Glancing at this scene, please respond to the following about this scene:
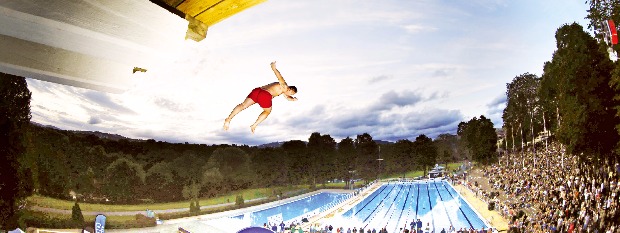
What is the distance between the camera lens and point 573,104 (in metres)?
15.2

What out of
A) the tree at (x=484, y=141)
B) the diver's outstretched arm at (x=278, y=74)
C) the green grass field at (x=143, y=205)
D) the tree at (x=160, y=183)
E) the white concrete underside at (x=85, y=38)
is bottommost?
the green grass field at (x=143, y=205)

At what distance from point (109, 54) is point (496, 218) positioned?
71.3 feet

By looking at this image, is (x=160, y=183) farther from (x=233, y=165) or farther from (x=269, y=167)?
(x=269, y=167)

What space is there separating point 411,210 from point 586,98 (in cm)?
1607

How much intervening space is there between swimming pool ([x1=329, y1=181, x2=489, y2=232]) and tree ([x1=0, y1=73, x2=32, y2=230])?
54.2 ft

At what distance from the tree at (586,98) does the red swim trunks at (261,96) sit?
1642 centimetres

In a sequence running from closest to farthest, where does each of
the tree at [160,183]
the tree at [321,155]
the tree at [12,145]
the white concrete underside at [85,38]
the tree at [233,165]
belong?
1. the white concrete underside at [85,38]
2. the tree at [12,145]
3. the tree at [160,183]
4. the tree at [233,165]
5. the tree at [321,155]

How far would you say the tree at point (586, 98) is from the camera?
47.9 ft

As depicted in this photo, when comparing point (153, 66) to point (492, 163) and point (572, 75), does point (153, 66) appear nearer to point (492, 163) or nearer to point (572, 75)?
point (572, 75)

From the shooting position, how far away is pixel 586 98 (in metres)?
14.9

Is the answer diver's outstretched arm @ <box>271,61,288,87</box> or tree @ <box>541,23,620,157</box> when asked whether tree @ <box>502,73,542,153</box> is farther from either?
diver's outstretched arm @ <box>271,61,288,87</box>

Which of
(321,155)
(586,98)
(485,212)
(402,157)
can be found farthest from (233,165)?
(586,98)

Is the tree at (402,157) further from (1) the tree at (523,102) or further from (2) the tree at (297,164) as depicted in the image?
(1) the tree at (523,102)

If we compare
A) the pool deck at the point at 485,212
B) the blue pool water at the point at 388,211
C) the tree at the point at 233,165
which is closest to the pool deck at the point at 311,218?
the pool deck at the point at 485,212
